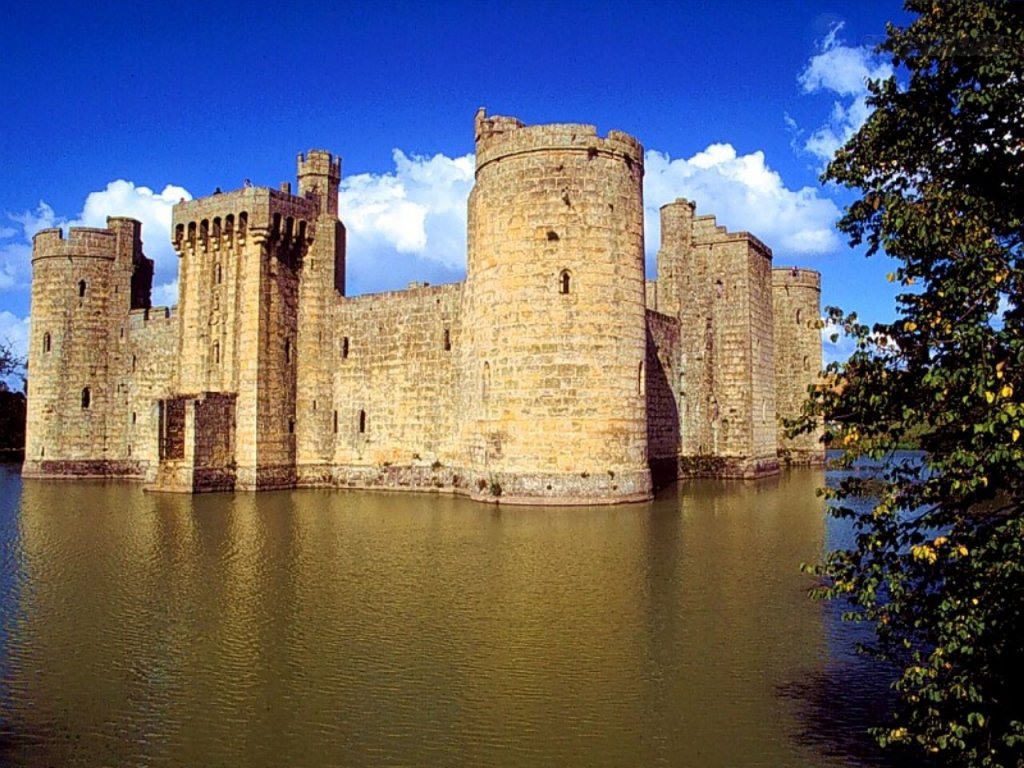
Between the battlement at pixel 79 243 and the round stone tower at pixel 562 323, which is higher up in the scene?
the battlement at pixel 79 243

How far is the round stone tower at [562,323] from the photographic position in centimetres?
2269

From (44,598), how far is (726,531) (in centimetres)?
1233

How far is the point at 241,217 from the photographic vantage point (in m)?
29.1

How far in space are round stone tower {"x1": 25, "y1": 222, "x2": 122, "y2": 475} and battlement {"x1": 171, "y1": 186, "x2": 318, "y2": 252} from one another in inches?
271

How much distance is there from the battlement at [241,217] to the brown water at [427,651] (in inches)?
544

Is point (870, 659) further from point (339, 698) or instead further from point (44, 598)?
point (44, 598)

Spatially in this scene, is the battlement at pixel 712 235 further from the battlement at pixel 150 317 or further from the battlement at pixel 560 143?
the battlement at pixel 150 317

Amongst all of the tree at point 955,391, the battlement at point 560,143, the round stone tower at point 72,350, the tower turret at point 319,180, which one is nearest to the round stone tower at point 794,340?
the battlement at point 560,143

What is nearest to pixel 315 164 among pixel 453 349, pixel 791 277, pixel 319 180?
pixel 319 180

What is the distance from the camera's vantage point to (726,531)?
1775 cm

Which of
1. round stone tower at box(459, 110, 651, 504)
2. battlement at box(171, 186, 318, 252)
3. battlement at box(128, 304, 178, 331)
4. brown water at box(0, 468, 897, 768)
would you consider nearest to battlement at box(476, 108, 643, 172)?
round stone tower at box(459, 110, 651, 504)

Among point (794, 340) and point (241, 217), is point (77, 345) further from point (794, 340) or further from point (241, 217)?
point (794, 340)

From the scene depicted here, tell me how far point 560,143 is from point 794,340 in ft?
71.8

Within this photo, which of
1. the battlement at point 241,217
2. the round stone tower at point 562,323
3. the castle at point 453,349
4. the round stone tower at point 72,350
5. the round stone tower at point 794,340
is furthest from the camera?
the round stone tower at point 794,340
